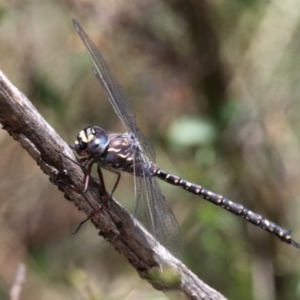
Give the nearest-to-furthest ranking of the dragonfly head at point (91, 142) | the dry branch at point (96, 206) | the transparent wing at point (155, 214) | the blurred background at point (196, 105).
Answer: the dry branch at point (96, 206) < the transparent wing at point (155, 214) < the dragonfly head at point (91, 142) < the blurred background at point (196, 105)

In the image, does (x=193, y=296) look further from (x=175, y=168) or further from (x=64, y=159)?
(x=175, y=168)

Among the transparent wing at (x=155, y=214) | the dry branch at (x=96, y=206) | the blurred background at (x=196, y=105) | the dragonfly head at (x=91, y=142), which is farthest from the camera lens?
the blurred background at (x=196, y=105)

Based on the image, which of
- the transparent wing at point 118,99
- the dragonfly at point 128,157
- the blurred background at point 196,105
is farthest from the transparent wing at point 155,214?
the blurred background at point 196,105

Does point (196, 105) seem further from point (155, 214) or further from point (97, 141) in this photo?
point (155, 214)

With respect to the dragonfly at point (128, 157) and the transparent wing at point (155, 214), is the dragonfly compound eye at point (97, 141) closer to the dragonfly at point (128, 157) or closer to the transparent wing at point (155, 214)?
the dragonfly at point (128, 157)

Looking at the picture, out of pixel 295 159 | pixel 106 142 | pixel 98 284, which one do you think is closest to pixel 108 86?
pixel 106 142

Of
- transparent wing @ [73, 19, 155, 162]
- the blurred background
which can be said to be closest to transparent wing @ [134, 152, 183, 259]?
transparent wing @ [73, 19, 155, 162]

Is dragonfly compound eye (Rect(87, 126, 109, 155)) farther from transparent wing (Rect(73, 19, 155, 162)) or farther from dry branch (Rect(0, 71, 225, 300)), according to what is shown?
dry branch (Rect(0, 71, 225, 300))
